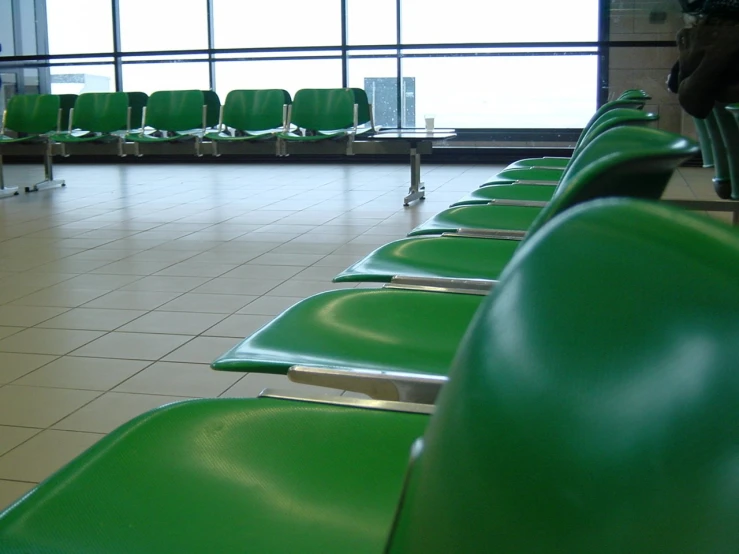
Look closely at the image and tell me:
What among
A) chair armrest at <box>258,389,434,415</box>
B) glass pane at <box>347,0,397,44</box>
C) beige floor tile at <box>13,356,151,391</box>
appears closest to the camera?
chair armrest at <box>258,389,434,415</box>

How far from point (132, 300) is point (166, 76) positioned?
702cm

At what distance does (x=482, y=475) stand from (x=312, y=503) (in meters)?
0.52

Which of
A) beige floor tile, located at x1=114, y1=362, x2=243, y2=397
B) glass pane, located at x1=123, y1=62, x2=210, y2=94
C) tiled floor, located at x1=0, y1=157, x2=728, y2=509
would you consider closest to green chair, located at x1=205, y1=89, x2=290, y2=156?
tiled floor, located at x1=0, y1=157, x2=728, y2=509

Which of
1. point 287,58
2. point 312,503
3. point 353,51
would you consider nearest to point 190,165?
point 287,58

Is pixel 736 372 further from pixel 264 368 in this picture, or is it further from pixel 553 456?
pixel 264 368

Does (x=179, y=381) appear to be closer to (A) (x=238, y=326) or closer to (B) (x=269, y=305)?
(A) (x=238, y=326)

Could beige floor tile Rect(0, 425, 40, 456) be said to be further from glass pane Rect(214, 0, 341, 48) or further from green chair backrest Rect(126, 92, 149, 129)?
glass pane Rect(214, 0, 341, 48)

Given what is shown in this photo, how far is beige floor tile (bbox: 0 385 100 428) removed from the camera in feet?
7.39

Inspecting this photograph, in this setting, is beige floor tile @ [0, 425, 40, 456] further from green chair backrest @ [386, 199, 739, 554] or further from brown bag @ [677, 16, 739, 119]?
brown bag @ [677, 16, 739, 119]

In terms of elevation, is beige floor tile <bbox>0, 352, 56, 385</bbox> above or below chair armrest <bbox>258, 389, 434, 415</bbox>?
below

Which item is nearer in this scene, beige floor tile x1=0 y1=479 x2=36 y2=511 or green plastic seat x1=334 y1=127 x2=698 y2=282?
green plastic seat x1=334 y1=127 x2=698 y2=282

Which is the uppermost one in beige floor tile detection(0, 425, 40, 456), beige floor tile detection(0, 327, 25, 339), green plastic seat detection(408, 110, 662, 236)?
green plastic seat detection(408, 110, 662, 236)

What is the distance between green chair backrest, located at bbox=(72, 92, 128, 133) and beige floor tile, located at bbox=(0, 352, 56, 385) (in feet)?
16.8

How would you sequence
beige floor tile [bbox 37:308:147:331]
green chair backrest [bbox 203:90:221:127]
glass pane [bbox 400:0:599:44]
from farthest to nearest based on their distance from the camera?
glass pane [bbox 400:0:599:44], green chair backrest [bbox 203:90:221:127], beige floor tile [bbox 37:308:147:331]
